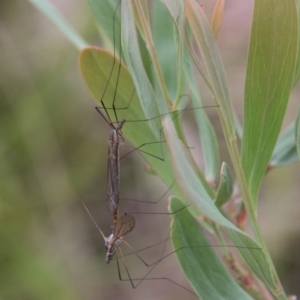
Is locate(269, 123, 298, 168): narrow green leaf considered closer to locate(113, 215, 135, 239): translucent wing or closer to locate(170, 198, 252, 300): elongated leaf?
locate(170, 198, 252, 300): elongated leaf

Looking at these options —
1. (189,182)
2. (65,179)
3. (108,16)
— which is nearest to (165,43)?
(108,16)

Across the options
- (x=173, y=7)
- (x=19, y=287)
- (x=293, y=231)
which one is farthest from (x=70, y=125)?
(x=173, y=7)

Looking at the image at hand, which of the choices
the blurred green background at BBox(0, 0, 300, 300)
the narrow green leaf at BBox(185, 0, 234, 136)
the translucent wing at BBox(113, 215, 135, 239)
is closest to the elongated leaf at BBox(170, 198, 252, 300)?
the narrow green leaf at BBox(185, 0, 234, 136)

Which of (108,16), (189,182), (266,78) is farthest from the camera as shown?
(108,16)

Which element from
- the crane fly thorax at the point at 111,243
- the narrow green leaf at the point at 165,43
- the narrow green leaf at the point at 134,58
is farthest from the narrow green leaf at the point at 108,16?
the crane fly thorax at the point at 111,243

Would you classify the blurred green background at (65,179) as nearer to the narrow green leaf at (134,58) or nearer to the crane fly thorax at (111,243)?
the crane fly thorax at (111,243)

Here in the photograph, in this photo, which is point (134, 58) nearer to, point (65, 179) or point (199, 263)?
point (199, 263)
